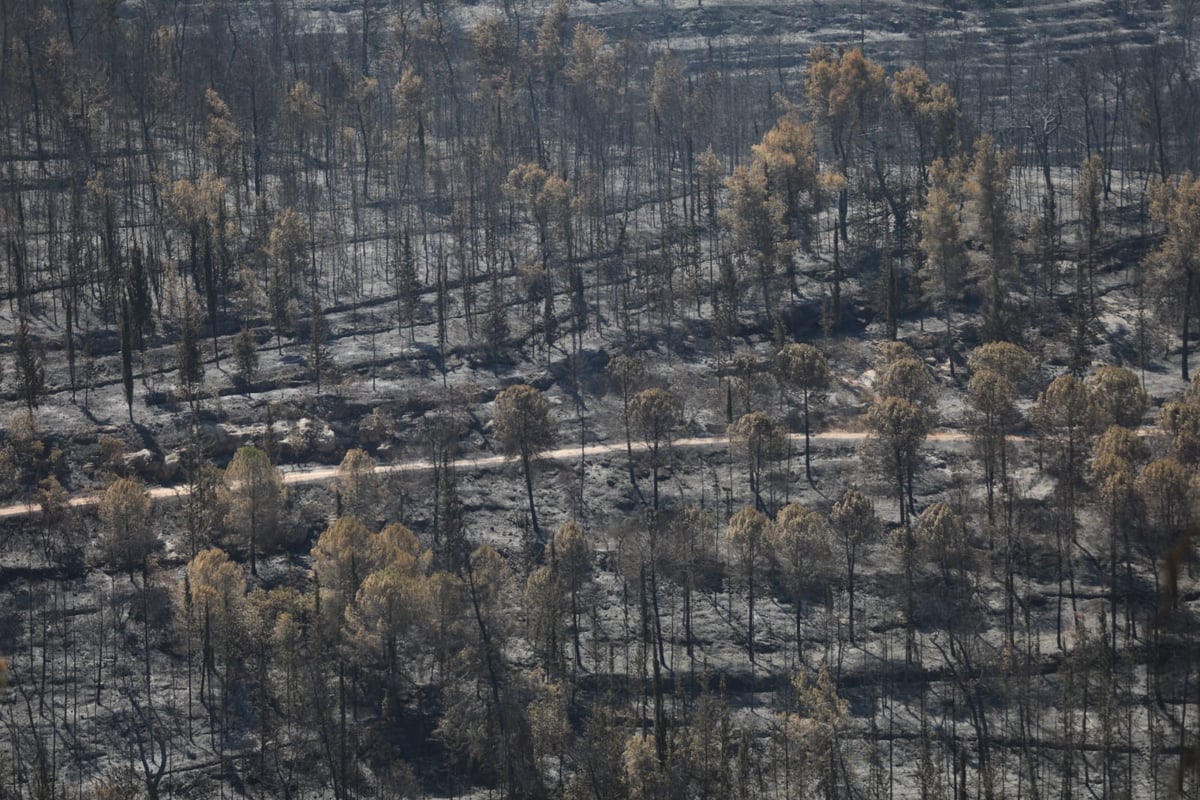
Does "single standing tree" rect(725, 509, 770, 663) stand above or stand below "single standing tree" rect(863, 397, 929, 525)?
below

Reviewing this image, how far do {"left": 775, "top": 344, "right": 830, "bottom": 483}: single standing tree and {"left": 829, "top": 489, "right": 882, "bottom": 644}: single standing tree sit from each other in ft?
38.7

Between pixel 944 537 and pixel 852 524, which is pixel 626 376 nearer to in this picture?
pixel 852 524

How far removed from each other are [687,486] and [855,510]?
15270 millimetres

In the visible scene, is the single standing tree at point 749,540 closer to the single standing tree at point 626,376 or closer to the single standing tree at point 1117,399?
the single standing tree at point 626,376

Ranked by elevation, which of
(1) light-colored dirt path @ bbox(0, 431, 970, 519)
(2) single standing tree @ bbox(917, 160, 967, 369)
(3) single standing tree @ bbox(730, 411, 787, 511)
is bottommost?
(1) light-colored dirt path @ bbox(0, 431, 970, 519)

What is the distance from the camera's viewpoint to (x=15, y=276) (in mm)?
132750

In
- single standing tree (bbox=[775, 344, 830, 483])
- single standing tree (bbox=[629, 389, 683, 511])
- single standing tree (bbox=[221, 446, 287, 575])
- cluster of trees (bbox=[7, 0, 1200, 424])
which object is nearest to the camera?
single standing tree (bbox=[221, 446, 287, 575])

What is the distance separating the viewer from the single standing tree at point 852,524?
94312 mm

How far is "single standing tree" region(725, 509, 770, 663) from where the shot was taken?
93.4 meters

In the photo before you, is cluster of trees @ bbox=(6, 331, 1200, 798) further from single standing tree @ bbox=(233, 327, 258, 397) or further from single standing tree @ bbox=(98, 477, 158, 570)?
single standing tree @ bbox=(233, 327, 258, 397)

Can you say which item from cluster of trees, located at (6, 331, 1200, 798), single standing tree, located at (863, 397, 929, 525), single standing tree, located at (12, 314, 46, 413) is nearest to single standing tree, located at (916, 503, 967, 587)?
cluster of trees, located at (6, 331, 1200, 798)

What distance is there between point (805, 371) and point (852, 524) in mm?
17253

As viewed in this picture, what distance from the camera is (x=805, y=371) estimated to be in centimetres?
10906

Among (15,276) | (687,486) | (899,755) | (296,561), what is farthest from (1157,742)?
(15,276)
